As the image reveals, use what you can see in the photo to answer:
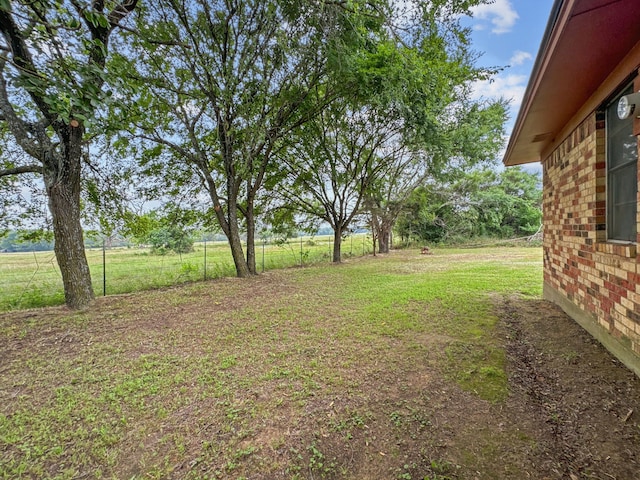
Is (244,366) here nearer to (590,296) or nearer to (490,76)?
(590,296)

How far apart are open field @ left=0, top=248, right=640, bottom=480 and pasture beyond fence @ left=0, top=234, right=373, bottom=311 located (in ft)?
6.45

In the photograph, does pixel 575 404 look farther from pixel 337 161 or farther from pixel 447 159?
pixel 337 161

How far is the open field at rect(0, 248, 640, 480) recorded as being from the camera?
1.62 meters

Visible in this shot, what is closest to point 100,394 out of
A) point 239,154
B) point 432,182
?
point 239,154

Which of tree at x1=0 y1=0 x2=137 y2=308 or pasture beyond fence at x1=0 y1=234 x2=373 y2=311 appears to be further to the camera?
pasture beyond fence at x1=0 y1=234 x2=373 y2=311

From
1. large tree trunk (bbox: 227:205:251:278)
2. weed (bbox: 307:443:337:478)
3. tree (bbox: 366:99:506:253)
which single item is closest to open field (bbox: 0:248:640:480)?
weed (bbox: 307:443:337:478)

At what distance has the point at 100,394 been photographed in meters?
2.36

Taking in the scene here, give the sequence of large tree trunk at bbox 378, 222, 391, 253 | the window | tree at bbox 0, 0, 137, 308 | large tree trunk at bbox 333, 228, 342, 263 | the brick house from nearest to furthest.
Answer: the brick house < the window < tree at bbox 0, 0, 137, 308 < large tree trunk at bbox 333, 228, 342, 263 < large tree trunk at bbox 378, 222, 391, 253

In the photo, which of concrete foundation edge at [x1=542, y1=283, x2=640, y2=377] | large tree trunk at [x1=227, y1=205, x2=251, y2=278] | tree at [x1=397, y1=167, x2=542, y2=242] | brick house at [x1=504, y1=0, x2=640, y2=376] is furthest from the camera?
tree at [x1=397, y1=167, x2=542, y2=242]

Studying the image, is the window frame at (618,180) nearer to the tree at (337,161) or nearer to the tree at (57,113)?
the tree at (57,113)

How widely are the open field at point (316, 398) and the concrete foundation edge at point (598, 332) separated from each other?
8 centimetres

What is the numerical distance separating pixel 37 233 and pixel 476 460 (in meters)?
7.88

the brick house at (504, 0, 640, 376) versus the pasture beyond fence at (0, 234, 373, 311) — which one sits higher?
the brick house at (504, 0, 640, 376)

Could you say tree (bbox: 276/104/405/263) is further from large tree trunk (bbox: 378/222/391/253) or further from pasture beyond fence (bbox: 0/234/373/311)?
large tree trunk (bbox: 378/222/391/253)
